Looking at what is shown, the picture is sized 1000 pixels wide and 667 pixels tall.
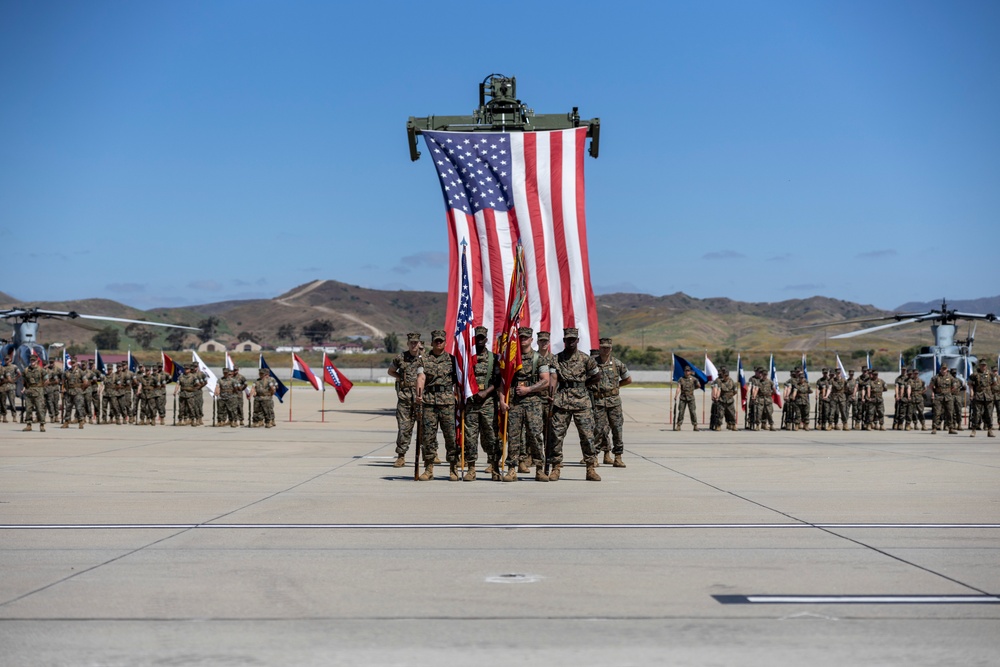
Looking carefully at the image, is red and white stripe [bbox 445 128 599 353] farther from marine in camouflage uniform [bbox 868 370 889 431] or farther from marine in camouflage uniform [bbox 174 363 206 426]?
marine in camouflage uniform [bbox 868 370 889 431]

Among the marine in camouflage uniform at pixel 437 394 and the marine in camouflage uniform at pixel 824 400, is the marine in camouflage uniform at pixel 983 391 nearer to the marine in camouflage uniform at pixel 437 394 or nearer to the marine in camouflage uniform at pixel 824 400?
the marine in camouflage uniform at pixel 824 400

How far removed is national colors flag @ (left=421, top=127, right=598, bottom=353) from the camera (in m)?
24.6

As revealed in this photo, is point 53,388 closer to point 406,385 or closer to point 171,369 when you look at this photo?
point 171,369

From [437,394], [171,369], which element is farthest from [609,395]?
[171,369]

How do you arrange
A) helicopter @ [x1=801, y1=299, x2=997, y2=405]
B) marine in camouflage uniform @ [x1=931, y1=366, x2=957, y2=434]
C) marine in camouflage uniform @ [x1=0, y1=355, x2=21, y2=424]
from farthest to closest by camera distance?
1. helicopter @ [x1=801, y1=299, x2=997, y2=405]
2. marine in camouflage uniform @ [x1=0, y1=355, x2=21, y2=424]
3. marine in camouflage uniform @ [x1=931, y1=366, x2=957, y2=434]

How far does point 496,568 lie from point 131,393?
72.8 ft

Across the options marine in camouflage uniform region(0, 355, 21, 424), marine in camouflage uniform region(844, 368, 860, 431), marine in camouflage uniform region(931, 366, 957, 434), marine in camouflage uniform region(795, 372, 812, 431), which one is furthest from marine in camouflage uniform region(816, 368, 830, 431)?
marine in camouflage uniform region(0, 355, 21, 424)

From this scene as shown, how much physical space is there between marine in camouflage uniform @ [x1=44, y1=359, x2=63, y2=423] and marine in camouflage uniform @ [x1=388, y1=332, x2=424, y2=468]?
1383 cm

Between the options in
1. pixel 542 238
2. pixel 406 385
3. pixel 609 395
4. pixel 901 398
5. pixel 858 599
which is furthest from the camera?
pixel 901 398

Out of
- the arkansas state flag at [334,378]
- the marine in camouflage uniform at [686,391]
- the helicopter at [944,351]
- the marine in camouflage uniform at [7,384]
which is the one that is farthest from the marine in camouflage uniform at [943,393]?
the marine in camouflage uniform at [7,384]

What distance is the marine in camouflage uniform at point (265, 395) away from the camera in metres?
24.3

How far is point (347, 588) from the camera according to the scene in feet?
20.7

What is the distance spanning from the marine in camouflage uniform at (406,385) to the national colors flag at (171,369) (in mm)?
14101

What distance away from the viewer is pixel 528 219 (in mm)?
24781
